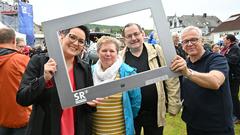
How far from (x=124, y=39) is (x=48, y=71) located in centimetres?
107

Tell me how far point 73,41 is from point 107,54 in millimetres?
440

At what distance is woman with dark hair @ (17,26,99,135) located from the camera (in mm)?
2279

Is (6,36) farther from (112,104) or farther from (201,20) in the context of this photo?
(201,20)

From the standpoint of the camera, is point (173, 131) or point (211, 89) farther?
point (173, 131)

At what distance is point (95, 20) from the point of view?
2.24 m

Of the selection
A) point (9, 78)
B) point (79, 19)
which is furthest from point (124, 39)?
point (9, 78)

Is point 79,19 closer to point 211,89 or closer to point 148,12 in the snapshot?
point 148,12

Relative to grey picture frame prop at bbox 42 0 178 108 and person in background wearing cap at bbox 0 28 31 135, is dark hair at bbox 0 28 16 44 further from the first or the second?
grey picture frame prop at bbox 42 0 178 108

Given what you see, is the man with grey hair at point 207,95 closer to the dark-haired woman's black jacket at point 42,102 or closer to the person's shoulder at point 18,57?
the dark-haired woman's black jacket at point 42,102

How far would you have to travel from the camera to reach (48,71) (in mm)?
2172

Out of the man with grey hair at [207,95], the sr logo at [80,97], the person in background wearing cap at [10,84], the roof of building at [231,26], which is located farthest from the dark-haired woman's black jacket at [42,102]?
the roof of building at [231,26]

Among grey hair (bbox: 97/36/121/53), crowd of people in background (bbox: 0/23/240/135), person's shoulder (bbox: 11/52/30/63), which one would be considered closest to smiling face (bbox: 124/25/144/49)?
crowd of people in background (bbox: 0/23/240/135)

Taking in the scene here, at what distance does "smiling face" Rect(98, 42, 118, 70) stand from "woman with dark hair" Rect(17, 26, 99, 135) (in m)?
0.24

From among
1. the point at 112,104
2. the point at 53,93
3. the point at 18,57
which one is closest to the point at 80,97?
the point at 53,93
